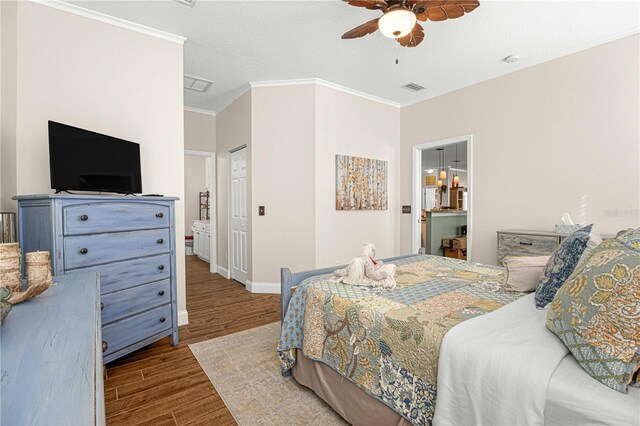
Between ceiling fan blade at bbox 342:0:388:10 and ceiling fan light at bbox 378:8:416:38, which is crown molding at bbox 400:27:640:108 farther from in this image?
ceiling fan blade at bbox 342:0:388:10

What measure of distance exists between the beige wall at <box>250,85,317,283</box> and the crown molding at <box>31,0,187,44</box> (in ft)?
4.23

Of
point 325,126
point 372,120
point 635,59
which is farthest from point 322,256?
point 635,59

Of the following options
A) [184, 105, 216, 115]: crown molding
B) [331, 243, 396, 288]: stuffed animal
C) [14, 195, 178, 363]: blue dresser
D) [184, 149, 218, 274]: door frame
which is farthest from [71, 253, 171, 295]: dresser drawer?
[184, 105, 216, 115]: crown molding

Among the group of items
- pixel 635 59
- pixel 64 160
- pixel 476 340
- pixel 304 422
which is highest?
pixel 635 59

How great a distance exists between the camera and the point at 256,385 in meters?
2.00

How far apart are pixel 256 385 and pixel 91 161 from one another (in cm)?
201

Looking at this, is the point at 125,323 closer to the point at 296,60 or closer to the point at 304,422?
the point at 304,422

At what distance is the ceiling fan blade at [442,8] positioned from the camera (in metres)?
2.02

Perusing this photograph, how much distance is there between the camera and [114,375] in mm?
2117

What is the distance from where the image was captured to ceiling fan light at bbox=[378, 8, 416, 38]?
2.03m

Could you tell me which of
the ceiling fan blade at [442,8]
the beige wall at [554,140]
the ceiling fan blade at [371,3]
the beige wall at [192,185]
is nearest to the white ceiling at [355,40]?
the beige wall at [554,140]

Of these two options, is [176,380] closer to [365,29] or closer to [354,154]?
[365,29]

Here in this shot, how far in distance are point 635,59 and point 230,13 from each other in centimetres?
374

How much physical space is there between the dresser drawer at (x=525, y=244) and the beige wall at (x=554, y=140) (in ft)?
1.21
